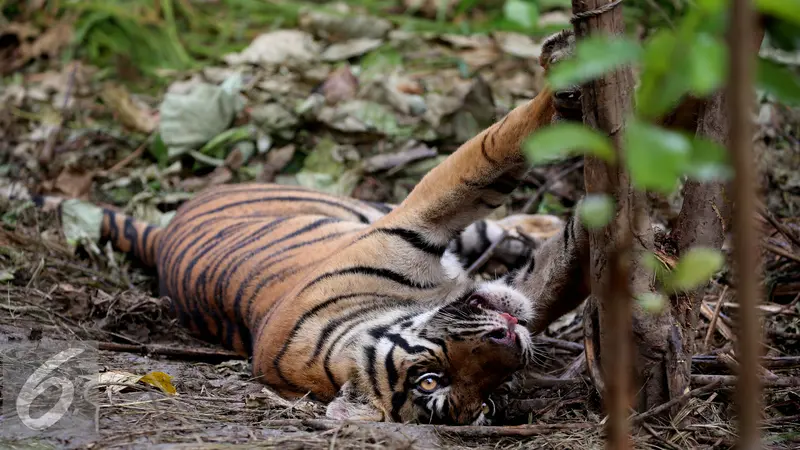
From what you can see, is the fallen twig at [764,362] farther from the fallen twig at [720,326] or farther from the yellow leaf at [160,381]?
the yellow leaf at [160,381]

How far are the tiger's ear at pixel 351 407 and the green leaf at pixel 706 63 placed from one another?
1.77m

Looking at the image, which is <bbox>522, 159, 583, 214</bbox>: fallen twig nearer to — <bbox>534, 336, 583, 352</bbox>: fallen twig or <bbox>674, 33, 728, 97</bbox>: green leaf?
<bbox>534, 336, 583, 352</bbox>: fallen twig

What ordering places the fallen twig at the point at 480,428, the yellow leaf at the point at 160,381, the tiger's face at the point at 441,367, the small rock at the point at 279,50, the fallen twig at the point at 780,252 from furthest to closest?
the small rock at the point at 279,50, the fallen twig at the point at 780,252, the yellow leaf at the point at 160,381, the tiger's face at the point at 441,367, the fallen twig at the point at 480,428

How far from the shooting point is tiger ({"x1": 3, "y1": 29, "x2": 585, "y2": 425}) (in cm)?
257

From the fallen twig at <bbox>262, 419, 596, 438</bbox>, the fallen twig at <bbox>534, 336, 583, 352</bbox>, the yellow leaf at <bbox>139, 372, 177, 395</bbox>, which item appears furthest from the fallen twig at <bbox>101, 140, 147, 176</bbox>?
the fallen twig at <bbox>262, 419, 596, 438</bbox>

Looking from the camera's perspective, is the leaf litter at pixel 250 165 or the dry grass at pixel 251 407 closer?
the dry grass at pixel 251 407

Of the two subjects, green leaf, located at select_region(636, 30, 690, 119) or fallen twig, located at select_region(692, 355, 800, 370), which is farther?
fallen twig, located at select_region(692, 355, 800, 370)

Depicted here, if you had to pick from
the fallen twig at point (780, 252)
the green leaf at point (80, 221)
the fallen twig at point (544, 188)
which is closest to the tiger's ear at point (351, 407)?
the fallen twig at point (780, 252)

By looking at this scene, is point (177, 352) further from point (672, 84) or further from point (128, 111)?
point (128, 111)

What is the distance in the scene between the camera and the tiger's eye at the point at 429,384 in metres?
2.61

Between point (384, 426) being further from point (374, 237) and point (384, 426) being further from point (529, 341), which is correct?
point (374, 237)

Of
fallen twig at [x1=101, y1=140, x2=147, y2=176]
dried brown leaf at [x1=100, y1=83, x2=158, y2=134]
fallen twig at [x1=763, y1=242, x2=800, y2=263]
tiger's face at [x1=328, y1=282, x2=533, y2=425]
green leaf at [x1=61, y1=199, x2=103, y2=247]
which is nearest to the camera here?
tiger's face at [x1=328, y1=282, x2=533, y2=425]

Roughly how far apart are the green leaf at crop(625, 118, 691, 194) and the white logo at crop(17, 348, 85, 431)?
1.85 metres

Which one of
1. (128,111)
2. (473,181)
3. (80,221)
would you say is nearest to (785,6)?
(473,181)
